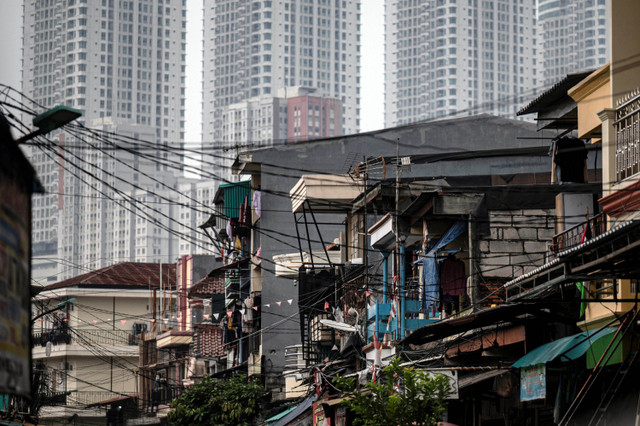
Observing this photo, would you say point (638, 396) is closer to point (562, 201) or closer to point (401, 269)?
point (562, 201)

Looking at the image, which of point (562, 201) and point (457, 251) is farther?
point (457, 251)

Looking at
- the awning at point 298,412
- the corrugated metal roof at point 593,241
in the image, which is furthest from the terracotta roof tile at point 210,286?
the corrugated metal roof at point 593,241

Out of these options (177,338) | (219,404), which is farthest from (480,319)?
(177,338)

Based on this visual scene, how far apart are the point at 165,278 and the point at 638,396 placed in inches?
3155

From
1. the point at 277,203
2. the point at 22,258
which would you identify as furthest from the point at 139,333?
the point at 22,258

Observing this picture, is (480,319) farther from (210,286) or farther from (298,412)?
(210,286)

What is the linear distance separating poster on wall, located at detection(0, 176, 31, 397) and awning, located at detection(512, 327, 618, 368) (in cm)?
912

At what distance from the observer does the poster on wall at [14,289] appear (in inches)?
399

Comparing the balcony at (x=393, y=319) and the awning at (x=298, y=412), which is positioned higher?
the balcony at (x=393, y=319)

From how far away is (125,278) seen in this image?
9100 cm

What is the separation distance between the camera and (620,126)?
17562mm

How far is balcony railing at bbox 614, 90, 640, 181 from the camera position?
663 inches

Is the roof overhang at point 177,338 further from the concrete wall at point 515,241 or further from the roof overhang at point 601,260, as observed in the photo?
the roof overhang at point 601,260

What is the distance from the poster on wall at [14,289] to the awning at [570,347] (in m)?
9.12
